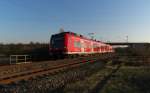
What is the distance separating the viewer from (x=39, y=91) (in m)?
7.86

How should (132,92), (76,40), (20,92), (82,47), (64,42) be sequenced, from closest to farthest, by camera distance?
(20,92) < (132,92) < (64,42) < (76,40) < (82,47)

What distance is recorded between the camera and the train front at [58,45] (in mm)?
27734


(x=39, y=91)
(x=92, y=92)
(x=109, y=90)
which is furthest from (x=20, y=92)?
(x=109, y=90)

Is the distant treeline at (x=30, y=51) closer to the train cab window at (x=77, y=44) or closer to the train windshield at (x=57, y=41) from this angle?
the train cab window at (x=77, y=44)

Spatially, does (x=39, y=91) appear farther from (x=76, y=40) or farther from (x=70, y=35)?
(x=76, y=40)

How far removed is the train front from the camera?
91.0 feet

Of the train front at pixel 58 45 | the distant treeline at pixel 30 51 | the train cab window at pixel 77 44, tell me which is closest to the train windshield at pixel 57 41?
the train front at pixel 58 45

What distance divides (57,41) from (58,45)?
1.87 feet

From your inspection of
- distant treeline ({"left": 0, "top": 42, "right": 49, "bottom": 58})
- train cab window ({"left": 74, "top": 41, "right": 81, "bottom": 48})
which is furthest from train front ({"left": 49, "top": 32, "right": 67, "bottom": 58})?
distant treeline ({"left": 0, "top": 42, "right": 49, "bottom": 58})

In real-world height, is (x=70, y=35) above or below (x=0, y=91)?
above

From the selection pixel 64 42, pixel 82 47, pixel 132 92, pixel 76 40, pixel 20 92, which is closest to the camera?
pixel 20 92

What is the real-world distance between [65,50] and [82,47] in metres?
6.64

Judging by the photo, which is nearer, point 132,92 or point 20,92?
point 20,92

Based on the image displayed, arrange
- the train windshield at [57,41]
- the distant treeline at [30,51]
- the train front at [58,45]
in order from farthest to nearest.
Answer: the distant treeline at [30,51] → the train windshield at [57,41] → the train front at [58,45]
